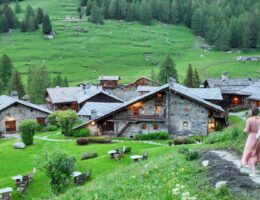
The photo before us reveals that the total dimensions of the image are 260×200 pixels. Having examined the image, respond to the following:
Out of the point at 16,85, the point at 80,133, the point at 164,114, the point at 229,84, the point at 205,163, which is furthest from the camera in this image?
the point at 16,85

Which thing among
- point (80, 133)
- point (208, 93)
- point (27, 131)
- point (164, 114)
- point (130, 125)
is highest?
point (208, 93)

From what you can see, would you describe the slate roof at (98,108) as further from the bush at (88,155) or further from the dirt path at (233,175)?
the dirt path at (233,175)

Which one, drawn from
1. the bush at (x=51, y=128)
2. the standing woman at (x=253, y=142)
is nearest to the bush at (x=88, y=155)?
the bush at (x=51, y=128)

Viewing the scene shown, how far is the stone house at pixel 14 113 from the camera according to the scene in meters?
84.0

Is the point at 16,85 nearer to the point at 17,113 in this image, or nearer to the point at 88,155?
the point at 17,113

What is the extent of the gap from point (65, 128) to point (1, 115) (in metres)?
19.0

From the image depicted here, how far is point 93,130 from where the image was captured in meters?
72.1

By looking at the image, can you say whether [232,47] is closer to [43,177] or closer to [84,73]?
[84,73]

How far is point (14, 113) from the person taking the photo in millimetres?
85000

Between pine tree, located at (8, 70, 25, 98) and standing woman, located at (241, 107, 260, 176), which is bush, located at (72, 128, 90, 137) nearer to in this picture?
standing woman, located at (241, 107, 260, 176)

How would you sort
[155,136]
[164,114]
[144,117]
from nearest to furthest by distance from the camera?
[155,136] → [144,117] → [164,114]

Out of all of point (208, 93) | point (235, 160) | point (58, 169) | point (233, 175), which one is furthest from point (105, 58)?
point (233, 175)

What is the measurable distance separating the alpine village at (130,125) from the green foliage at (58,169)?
0.07 metres

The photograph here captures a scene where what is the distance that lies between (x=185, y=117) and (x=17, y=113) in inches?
1380
